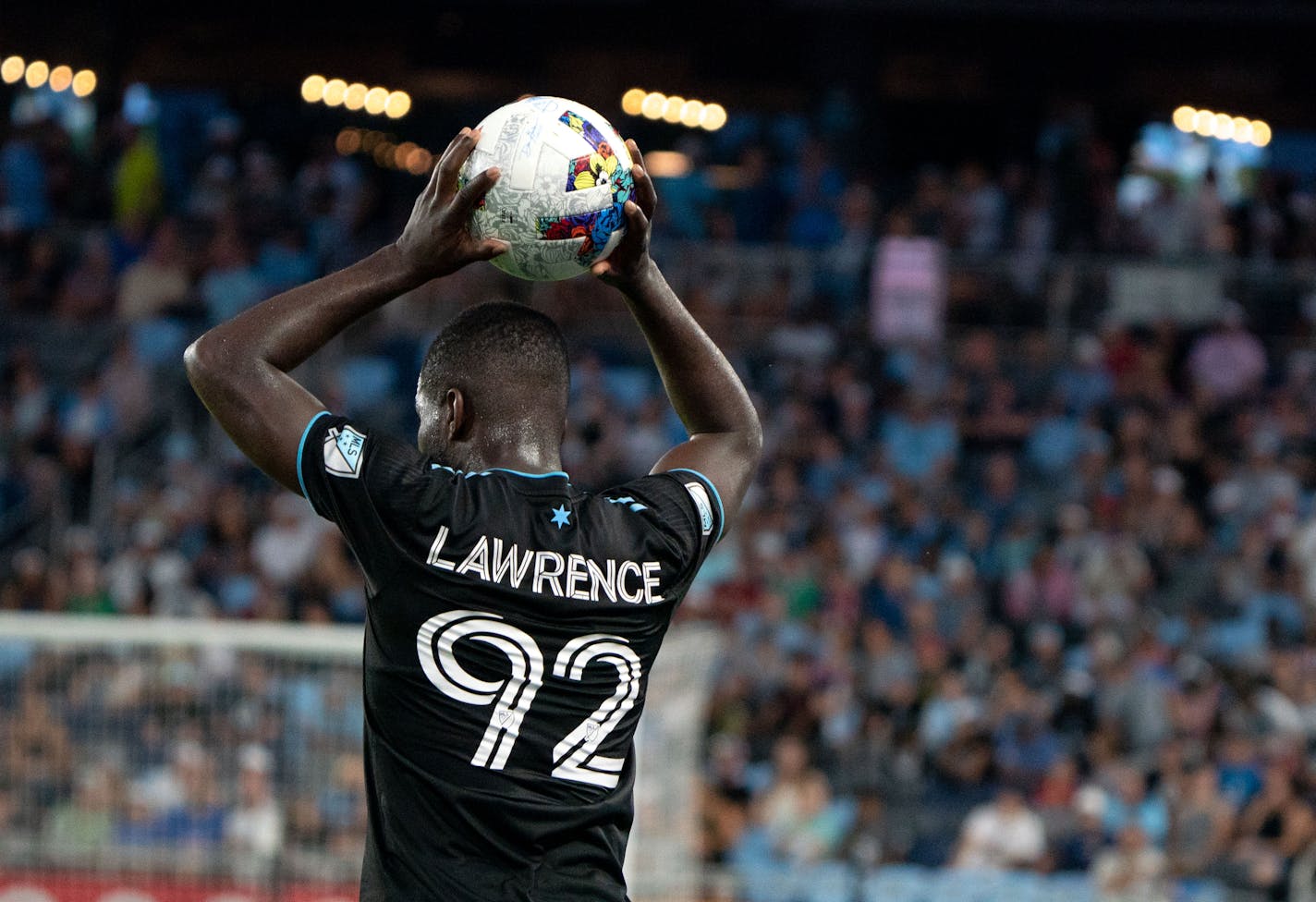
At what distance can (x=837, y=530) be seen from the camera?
41.6 ft

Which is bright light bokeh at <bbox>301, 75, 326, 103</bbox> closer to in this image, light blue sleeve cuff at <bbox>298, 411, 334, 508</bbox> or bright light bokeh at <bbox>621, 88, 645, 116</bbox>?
bright light bokeh at <bbox>621, 88, 645, 116</bbox>

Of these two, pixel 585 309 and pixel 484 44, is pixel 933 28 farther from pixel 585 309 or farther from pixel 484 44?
pixel 585 309

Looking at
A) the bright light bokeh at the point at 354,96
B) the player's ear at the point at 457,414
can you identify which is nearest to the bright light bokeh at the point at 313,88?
the bright light bokeh at the point at 354,96

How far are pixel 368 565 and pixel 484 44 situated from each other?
19.3 metres

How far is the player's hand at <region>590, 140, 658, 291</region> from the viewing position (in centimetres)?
301

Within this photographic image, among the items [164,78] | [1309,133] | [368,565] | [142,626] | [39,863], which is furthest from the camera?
[164,78]

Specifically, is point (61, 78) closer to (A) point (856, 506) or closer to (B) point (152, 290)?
(B) point (152, 290)

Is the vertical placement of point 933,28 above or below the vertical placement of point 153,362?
above

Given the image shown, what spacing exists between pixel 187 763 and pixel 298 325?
A: 5.35 m

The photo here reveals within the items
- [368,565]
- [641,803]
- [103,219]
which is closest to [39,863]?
[641,803]

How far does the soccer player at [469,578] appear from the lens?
9.09 feet

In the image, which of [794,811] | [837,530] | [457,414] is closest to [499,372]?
[457,414]

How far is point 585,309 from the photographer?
14297 millimetres

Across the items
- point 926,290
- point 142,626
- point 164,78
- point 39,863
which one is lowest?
point 39,863
